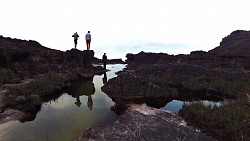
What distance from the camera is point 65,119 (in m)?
15.9

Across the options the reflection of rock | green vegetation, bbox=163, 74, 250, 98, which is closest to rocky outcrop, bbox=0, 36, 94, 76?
the reflection of rock

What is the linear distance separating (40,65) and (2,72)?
7764mm

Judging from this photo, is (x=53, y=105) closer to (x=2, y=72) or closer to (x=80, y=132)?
(x=80, y=132)

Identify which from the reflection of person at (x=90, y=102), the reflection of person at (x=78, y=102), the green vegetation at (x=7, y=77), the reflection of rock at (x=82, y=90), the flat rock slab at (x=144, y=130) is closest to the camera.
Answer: the flat rock slab at (x=144, y=130)

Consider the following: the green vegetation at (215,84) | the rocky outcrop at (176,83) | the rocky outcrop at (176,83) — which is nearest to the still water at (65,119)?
the rocky outcrop at (176,83)

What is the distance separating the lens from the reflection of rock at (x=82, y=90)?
67.7 ft

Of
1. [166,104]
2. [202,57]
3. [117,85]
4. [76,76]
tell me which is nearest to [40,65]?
[76,76]

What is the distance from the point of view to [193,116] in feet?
51.0

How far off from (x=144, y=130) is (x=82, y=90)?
39.9ft

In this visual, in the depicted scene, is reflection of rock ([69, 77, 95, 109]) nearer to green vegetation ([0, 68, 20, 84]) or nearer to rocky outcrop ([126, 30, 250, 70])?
green vegetation ([0, 68, 20, 84])

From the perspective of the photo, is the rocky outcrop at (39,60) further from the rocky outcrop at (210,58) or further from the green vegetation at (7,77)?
the rocky outcrop at (210,58)

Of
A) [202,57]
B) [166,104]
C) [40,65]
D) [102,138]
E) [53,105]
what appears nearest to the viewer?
[102,138]

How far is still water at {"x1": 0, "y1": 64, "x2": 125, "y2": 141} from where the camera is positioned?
43.0ft

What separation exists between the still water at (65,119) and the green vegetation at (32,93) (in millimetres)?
844
